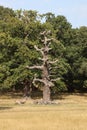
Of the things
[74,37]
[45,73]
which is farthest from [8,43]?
[74,37]

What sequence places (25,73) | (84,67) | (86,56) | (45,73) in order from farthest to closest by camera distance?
1. (86,56)
2. (84,67)
3. (25,73)
4. (45,73)

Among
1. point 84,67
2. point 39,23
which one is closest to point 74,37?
point 84,67

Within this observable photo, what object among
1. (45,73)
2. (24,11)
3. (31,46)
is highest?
(24,11)

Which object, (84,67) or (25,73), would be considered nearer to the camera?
(25,73)

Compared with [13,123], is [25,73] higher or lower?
higher

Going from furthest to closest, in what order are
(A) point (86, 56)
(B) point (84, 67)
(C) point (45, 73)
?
(A) point (86, 56) → (B) point (84, 67) → (C) point (45, 73)

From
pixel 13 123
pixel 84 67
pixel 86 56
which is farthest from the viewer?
pixel 86 56

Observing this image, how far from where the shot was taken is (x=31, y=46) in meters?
63.1

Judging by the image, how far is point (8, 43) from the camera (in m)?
62.9

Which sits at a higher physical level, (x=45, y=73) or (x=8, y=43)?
(x=8, y=43)

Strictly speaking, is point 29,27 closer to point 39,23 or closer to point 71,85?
point 39,23

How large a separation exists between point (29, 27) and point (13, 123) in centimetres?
3824

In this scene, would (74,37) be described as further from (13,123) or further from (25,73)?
(13,123)

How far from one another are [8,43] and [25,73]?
5517 millimetres
